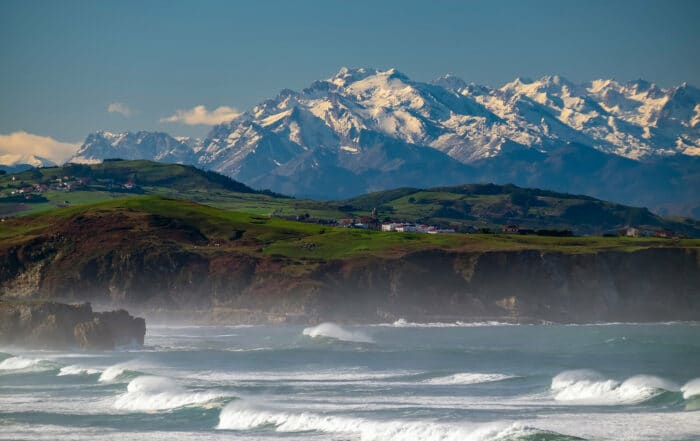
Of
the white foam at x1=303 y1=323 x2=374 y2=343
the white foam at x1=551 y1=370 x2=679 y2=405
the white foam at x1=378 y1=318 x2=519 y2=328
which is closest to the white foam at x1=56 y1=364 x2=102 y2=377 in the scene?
the white foam at x1=551 y1=370 x2=679 y2=405

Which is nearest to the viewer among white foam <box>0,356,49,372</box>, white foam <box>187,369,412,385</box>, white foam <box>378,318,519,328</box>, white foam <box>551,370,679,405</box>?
white foam <box>551,370,679,405</box>

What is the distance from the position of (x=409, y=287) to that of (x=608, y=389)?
3362 inches

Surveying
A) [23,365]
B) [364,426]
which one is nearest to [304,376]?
[23,365]

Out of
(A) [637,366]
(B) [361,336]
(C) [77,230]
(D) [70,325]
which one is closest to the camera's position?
(A) [637,366]

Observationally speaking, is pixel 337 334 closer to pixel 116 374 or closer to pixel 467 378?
pixel 116 374

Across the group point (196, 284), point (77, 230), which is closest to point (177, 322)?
point (196, 284)

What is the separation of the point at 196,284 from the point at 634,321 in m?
58.1

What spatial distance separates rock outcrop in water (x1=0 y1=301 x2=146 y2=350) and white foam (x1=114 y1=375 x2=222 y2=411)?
33895 mm

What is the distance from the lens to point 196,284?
158m

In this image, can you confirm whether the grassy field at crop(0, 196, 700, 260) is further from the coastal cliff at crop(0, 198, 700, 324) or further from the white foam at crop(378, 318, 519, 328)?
the white foam at crop(378, 318, 519, 328)

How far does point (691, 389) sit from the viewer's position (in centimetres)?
6694

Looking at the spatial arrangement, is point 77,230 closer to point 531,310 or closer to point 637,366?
point 531,310

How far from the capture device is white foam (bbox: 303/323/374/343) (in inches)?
4697

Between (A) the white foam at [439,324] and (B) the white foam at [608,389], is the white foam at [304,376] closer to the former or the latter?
(B) the white foam at [608,389]
